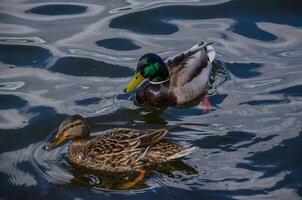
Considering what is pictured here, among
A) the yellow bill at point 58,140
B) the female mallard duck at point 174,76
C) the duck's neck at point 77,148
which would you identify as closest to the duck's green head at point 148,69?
the female mallard duck at point 174,76

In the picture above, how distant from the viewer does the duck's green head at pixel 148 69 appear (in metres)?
10.4

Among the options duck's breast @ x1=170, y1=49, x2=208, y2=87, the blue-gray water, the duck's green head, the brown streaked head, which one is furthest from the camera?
duck's breast @ x1=170, y1=49, x2=208, y2=87

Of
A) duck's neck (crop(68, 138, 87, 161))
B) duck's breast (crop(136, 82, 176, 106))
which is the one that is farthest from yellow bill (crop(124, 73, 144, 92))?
duck's neck (crop(68, 138, 87, 161))

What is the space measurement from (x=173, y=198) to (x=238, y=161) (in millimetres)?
996

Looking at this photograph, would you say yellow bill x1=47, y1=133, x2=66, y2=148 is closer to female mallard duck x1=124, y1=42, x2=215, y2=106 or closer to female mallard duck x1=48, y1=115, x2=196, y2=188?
female mallard duck x1=48, y1=115, x2=196, y2=188

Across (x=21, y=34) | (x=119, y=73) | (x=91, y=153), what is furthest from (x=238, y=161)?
(x=21, y=34)

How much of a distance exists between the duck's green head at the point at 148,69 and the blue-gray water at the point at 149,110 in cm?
25

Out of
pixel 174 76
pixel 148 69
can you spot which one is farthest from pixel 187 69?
pixel 148 69

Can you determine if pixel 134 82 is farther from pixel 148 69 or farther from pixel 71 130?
pixel 71 130

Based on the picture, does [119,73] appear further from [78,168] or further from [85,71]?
[78,168]

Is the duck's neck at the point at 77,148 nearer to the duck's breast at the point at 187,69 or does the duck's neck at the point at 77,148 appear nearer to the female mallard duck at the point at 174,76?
the female mallard duck at the point at 174,76

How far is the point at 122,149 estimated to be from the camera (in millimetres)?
8203

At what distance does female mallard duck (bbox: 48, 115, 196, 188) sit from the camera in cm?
822

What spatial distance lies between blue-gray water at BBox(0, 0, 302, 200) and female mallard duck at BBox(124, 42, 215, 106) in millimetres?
299
